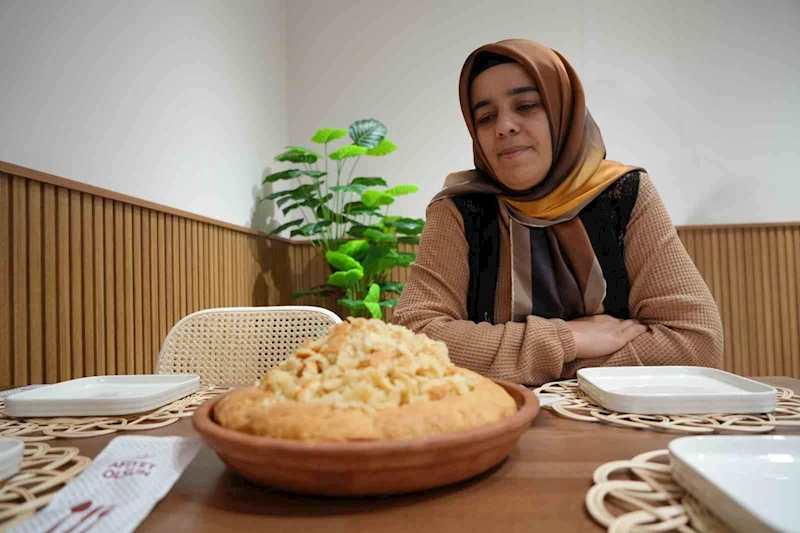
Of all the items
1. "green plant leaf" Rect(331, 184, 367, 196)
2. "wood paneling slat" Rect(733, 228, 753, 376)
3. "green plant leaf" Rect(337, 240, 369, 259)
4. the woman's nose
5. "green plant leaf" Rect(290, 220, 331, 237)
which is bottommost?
"wood paneling slat" Rect(733, 228, 753, 376)

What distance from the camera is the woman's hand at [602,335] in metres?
1.09

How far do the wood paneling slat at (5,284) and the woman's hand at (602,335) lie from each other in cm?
160

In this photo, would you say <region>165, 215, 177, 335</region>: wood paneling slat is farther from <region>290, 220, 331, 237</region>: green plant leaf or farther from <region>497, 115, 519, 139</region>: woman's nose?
<region>497, 115, 519, 139</region>: woman's nose

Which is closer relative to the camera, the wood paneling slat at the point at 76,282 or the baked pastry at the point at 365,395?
the baked pastry at the point at 365,395

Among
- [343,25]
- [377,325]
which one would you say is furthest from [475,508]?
[343,25]

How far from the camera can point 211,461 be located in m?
0.54

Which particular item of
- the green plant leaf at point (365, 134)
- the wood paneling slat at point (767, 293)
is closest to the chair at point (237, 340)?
the green plant leaf at point (365, 134)

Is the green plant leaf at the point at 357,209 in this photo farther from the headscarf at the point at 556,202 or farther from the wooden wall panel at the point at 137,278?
the headscarf at the point at 556,202

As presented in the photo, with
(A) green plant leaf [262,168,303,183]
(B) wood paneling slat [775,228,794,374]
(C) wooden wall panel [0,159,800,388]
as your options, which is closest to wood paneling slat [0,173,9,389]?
(C) wooden wall panel [0,159,800,388]

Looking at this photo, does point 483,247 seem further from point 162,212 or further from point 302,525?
point 162,212

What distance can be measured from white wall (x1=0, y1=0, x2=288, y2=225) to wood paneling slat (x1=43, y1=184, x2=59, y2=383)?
0.14 m

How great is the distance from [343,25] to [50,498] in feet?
14.6

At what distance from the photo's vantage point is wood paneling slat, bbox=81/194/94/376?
5.77 feet

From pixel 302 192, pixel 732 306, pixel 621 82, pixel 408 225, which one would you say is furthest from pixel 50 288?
pixel 732 306
